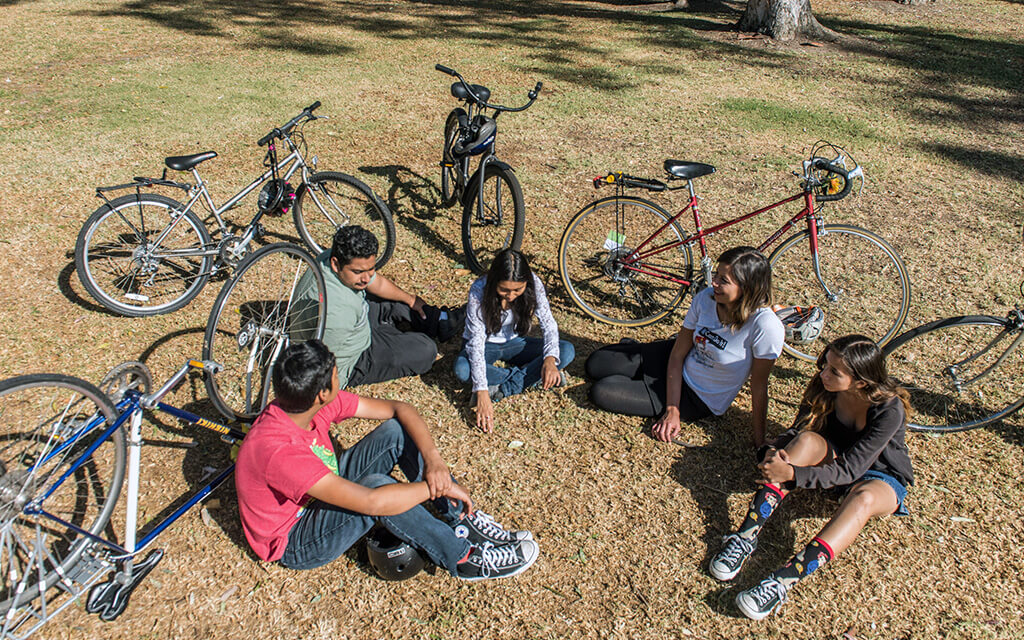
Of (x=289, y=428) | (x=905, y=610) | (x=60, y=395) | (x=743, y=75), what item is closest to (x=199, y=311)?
(x=60, y=395)

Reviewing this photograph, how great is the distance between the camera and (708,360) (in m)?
4.22

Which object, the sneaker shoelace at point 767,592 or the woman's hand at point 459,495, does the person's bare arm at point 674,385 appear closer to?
the sneaker shoelace at point 767,592

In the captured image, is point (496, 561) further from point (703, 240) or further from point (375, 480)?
point (703, 240)

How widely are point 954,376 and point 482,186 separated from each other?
388 cm

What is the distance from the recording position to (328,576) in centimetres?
340

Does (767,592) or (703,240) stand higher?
(703,240)

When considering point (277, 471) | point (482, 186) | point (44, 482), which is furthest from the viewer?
point (482, 186)

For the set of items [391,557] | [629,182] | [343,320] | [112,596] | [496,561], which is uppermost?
[629,182]

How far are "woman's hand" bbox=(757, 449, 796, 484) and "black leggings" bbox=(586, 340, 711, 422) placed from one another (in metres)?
0.76

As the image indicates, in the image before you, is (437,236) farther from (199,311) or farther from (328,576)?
(328,576)

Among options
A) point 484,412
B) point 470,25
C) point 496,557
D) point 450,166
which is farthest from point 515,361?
point 470,25

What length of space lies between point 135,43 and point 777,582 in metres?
13.6

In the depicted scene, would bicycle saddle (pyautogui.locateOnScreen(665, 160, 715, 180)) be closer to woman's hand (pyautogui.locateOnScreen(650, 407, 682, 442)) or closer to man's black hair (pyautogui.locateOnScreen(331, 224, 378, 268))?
woman's hand (pyautogui.locateOnScreen(650, 407, 682, 442))

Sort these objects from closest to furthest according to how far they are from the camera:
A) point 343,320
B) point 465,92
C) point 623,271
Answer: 1. point 343,320
2. point 623,271
3. point 465,92
